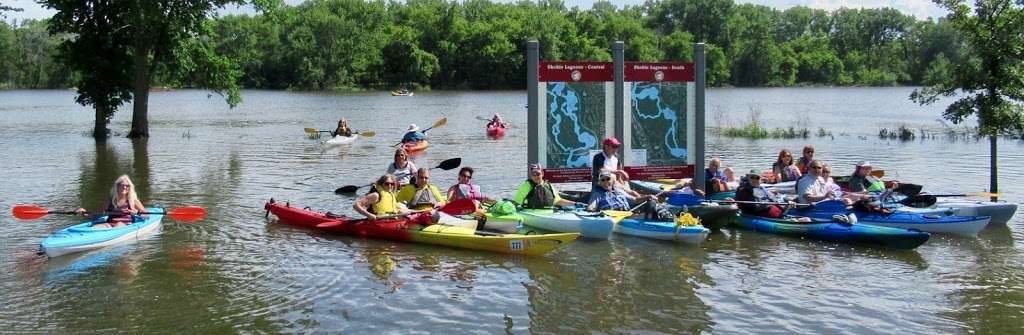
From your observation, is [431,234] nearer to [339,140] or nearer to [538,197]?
[538,197]

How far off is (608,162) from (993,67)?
733 centimetres

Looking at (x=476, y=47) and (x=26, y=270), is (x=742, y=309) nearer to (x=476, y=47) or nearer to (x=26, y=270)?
(x=26, y=270)

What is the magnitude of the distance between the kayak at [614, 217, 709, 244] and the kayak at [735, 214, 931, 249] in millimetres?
1199

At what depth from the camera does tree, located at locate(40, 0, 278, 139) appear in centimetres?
3031

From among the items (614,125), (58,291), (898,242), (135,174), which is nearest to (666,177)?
(614,125)

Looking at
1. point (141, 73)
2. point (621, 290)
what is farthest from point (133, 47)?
point (621, 290)

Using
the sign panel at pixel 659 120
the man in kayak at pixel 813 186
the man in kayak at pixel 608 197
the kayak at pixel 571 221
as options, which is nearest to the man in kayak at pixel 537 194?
the kayak at pixel 571 221

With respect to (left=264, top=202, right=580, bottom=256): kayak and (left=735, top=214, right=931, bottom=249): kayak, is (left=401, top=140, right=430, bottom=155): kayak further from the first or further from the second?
(left=735, top=214, right=931, bottom=249): kayak

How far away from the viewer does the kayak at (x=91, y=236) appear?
12461mm

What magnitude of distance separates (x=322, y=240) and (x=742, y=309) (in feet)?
21.8

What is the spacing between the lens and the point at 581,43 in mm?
109625

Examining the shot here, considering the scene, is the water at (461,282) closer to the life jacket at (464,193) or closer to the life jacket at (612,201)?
the life jacket at (612,201)

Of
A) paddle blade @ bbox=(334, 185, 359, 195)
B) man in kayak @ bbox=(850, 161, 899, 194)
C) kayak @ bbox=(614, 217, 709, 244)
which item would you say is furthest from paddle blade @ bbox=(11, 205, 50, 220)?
man in kayak @ bbox=(850, 161, 899, 194)

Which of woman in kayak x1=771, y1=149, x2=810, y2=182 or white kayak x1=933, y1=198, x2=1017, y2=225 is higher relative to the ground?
woman in kayak x1=771, y1=149, x2=810, y2=182
